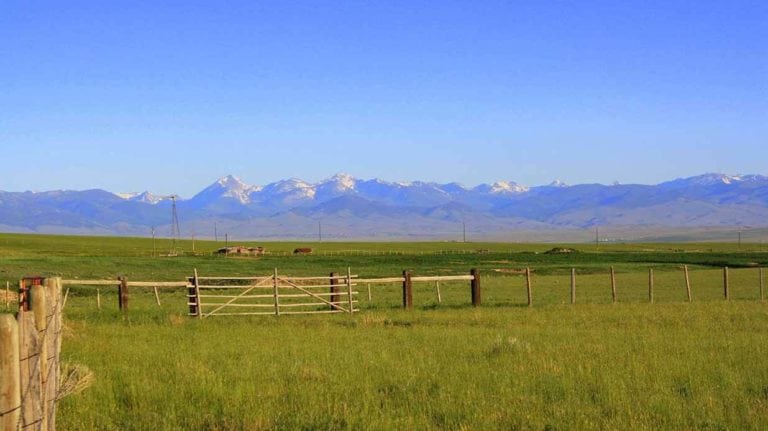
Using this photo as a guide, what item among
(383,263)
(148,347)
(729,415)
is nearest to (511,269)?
(383,263)

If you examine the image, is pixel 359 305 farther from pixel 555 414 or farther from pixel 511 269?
pixel 511 269

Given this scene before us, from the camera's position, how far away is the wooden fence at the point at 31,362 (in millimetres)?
7965

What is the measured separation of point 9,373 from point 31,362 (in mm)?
806

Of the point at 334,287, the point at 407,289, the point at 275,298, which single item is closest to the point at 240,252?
the point at 334,287

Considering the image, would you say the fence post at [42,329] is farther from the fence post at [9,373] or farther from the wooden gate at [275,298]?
the wooden gate at [275,298]

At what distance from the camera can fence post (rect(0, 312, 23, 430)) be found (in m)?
7.87

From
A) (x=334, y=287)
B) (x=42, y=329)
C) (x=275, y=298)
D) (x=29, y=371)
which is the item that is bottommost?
(x=275, y=298)

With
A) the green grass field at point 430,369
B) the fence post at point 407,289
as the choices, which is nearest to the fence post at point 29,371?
the green grass field at point 430,369

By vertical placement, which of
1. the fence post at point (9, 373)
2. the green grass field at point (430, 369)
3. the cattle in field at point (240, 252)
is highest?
the fence post at point (9, 373)

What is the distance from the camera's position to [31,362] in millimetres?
8773

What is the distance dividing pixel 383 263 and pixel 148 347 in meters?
70.9

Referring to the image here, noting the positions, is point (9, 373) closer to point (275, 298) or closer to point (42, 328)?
point (42, 328)

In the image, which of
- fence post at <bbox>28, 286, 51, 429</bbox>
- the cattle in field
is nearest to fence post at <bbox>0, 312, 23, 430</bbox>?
fence post at <bbox>28, 286, 51, 429</bbox>

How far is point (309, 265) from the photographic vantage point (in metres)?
83.4
